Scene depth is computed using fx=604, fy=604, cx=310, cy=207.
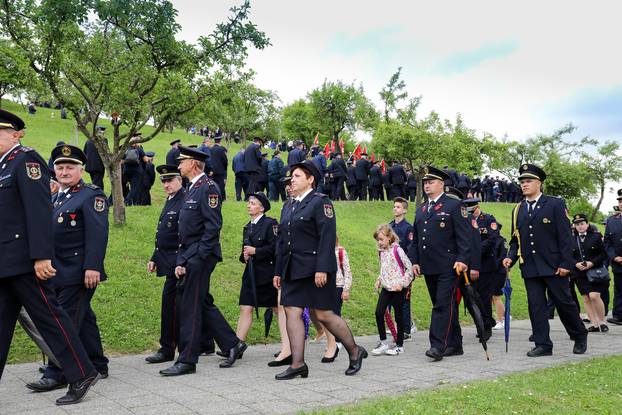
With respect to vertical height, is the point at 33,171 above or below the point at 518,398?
above

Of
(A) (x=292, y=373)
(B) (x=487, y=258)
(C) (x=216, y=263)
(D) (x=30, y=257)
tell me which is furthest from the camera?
(B) (x=487, y=258)

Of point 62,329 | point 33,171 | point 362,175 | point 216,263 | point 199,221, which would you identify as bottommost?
point 62,329

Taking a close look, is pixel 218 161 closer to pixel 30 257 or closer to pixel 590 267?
pixel 590 267

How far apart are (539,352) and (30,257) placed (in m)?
6.15

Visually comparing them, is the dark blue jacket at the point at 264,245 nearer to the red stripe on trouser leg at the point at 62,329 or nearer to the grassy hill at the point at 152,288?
the grassy hill at the point at 152,288

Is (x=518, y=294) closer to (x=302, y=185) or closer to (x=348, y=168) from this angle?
(x=302, y=185)

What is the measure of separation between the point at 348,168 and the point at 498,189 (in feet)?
80.5

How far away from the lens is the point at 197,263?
263 inches

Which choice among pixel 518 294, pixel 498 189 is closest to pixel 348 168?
pixel 518 294

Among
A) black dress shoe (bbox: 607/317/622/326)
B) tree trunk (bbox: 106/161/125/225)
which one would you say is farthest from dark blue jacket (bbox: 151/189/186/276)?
black dress shoe (bbox: 607/317/622/326)

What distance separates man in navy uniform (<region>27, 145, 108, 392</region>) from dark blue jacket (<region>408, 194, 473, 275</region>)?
4.16 meters

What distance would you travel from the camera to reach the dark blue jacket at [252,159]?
19.7 meters

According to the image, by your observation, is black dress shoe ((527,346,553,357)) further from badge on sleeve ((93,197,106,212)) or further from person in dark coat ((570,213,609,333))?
badge on sleeve ((93,197,106,212))

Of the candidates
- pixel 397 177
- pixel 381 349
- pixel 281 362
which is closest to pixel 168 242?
pixel 281 362
